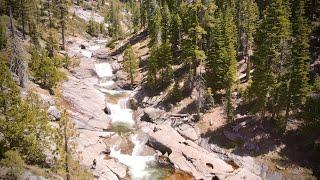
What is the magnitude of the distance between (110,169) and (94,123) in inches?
579

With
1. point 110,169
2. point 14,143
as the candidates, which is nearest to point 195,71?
Answer: point 110,169

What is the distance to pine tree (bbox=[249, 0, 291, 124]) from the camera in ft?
176

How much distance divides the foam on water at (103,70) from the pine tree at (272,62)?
41475 mm

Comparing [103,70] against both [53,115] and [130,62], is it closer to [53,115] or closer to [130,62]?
[130,62]

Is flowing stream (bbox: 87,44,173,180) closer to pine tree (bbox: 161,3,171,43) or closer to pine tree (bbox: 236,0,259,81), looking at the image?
pine tree (bbox: 161,3,171,43)

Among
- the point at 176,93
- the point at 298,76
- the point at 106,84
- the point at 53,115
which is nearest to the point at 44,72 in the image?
the point at 53,115

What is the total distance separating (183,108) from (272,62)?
1712cm

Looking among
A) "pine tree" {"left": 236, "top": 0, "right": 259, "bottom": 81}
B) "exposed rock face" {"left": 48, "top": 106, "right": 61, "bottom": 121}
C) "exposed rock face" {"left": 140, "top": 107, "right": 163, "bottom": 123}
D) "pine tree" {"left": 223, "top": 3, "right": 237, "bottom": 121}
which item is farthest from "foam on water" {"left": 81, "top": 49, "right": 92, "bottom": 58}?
"pine tree" {"left": 223, "top": 3, "right": 237, "bottom": 121}

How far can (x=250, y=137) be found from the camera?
5388 cm

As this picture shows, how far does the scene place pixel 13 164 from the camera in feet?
116

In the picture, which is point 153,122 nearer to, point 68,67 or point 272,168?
point 272,168

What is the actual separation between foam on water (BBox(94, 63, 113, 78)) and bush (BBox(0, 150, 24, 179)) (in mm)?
51647

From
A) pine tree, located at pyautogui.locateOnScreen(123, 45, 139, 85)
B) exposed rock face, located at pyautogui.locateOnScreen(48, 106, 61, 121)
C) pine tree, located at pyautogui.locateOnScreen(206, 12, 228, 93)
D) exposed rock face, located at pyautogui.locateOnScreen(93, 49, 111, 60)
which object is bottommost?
exposed rock face, located at pyautogui.locateOnScreen(93, 49, 111, 60)

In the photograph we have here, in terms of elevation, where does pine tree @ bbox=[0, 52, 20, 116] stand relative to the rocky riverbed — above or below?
above
